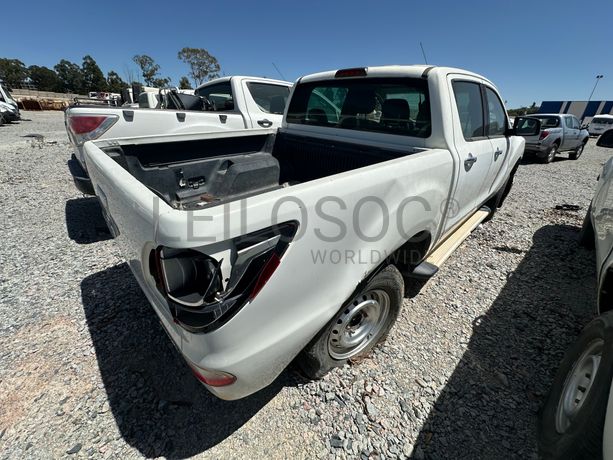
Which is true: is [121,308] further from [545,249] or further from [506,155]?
[545,249]

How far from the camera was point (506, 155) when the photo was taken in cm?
359

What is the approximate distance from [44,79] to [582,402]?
285 ft

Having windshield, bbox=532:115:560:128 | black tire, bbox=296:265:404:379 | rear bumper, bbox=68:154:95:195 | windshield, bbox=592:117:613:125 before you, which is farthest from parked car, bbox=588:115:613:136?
rear bumper, bbox=68:154:95:195

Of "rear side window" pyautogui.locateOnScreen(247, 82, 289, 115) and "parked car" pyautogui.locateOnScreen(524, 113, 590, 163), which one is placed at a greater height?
"rear side window" pyautogui.locateOnScreen(247, 82, 289, 115)

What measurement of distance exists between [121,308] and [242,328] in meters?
2.01

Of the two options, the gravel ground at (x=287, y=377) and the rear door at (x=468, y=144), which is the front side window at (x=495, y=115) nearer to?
the rear door at (x=468, y=144)

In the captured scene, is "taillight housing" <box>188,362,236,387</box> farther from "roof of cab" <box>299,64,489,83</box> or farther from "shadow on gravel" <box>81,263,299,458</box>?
"roof of cab" <box>299,64,489,83</box>

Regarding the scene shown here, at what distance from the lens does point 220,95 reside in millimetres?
5754

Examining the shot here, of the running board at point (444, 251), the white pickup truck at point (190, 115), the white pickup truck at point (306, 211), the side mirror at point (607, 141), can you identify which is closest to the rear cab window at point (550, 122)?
the side mirror at point (607, 141)

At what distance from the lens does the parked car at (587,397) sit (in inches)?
46.4

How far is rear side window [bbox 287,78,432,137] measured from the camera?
2.42 m

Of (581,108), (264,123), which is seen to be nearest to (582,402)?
(264,123)

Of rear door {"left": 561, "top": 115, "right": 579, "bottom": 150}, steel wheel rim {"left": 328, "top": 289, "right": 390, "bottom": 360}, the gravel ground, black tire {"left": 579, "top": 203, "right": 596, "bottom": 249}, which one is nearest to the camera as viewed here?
the gravel ground

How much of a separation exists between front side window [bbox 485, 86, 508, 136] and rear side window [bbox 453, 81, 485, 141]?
276 mm
